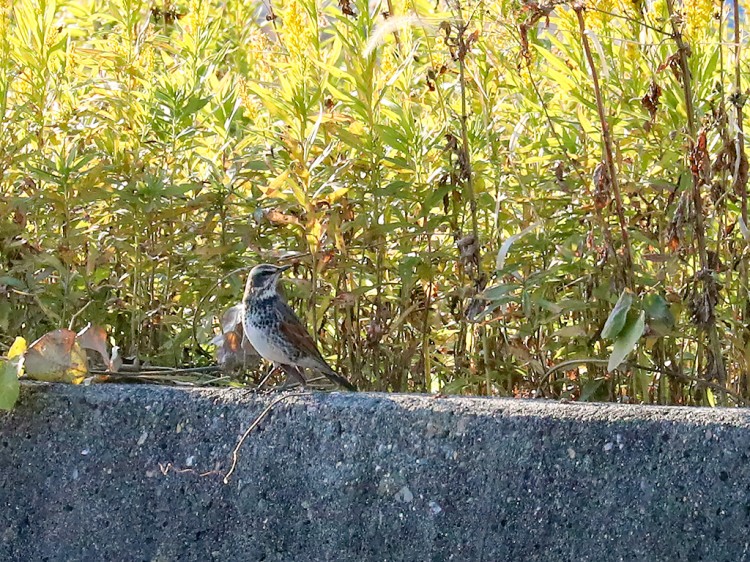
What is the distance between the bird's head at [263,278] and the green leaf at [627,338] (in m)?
1.36

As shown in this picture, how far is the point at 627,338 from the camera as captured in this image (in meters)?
3.25

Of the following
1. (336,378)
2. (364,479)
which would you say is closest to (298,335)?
(336,378)

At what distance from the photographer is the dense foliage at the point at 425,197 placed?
11.7 feet

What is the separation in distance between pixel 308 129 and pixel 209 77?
67 centimetres

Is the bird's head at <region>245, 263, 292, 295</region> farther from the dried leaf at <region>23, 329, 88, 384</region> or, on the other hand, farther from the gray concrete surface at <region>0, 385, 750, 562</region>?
the gray concrete surface at <region>0, 385, 750, 562</region>

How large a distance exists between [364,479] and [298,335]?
4.25 ft

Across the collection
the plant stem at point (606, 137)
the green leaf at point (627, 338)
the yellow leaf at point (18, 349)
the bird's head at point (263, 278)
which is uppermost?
the plant stem at point (606, 137)

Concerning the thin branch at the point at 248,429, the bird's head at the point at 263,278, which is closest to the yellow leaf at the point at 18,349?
the thin branch at the point at 248,429

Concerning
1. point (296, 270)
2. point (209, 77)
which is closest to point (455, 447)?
point (296, 270)

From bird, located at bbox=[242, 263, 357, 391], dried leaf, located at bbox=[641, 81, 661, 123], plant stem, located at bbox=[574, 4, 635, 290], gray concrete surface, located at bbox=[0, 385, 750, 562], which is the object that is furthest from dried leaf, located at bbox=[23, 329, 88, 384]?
dried leaf, located at bbox=[641, 81, 661, 123]

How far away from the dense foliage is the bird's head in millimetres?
61

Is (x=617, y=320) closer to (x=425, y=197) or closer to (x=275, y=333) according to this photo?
(x=425, y=197)

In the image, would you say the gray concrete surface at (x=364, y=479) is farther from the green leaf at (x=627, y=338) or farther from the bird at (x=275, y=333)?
the bird at (x=275, y=333)

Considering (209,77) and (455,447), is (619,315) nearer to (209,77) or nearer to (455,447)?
(455,447)
